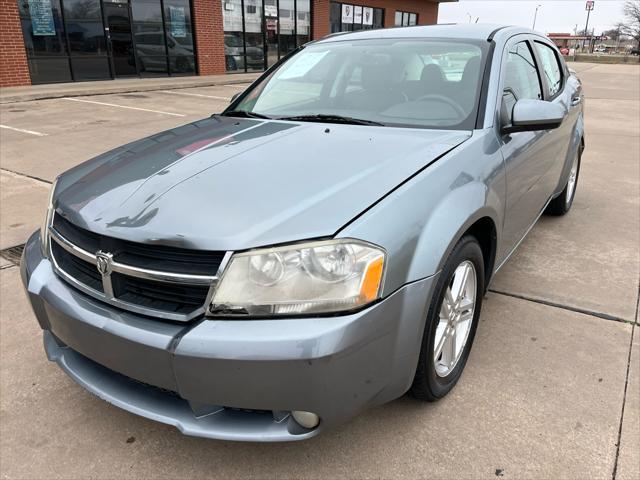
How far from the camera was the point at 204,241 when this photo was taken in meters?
1.69

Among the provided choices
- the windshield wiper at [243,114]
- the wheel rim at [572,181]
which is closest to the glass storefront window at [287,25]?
the wheel rim at [572,181]

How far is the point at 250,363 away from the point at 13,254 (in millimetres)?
3082

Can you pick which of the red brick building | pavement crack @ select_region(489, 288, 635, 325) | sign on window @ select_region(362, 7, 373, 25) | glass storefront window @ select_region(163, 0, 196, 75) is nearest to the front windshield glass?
pavement crack @ select_region(489, 288, 635, 325)

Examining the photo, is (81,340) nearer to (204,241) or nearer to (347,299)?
(204,241)

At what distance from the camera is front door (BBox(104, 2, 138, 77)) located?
48.3 feet

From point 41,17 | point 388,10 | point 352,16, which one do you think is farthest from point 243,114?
point 388,10

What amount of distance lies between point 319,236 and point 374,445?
94 cm

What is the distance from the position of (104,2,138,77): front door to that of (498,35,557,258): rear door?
14.1 m

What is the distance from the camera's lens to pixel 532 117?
252cm

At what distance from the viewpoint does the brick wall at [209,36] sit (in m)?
17.1

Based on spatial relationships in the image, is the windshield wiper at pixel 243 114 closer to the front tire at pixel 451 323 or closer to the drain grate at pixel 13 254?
the front tire at pixel 451 323

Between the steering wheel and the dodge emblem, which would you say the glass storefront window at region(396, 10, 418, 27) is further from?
the dodge emblem

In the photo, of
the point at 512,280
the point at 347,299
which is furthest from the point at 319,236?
the point at 512,280

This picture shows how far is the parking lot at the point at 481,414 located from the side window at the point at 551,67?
1.23 meters
